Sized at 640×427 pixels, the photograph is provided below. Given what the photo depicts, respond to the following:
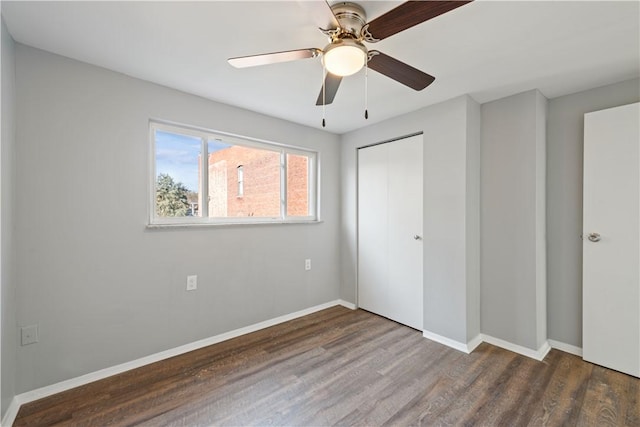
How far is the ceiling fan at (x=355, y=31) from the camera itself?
115 cm

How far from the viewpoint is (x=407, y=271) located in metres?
3.02

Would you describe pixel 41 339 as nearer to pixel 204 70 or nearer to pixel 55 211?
pixel 55 211

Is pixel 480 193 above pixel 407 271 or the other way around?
above

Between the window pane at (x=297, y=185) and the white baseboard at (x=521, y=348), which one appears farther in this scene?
the window pane at (x=297, y=185)

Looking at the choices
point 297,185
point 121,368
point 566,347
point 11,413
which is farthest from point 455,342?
point 11,413

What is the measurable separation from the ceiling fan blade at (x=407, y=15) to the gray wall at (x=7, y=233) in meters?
1.97

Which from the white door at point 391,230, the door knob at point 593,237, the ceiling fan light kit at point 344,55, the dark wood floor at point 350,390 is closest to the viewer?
the ceiling fan light kit at point 344,55

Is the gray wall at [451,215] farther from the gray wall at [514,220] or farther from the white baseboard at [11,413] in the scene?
the white baseboard at [11,413]

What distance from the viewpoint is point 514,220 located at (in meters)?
2.48

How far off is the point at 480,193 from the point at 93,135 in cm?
325

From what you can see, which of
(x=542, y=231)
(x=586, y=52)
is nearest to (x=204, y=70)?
(x=586, y=52)

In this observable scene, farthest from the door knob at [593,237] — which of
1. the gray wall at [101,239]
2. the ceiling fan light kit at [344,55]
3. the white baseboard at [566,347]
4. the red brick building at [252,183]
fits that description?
the gray wall at [101,239]

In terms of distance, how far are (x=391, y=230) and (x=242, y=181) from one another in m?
1.72

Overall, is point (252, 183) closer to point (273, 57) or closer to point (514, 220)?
point (273, 57)
